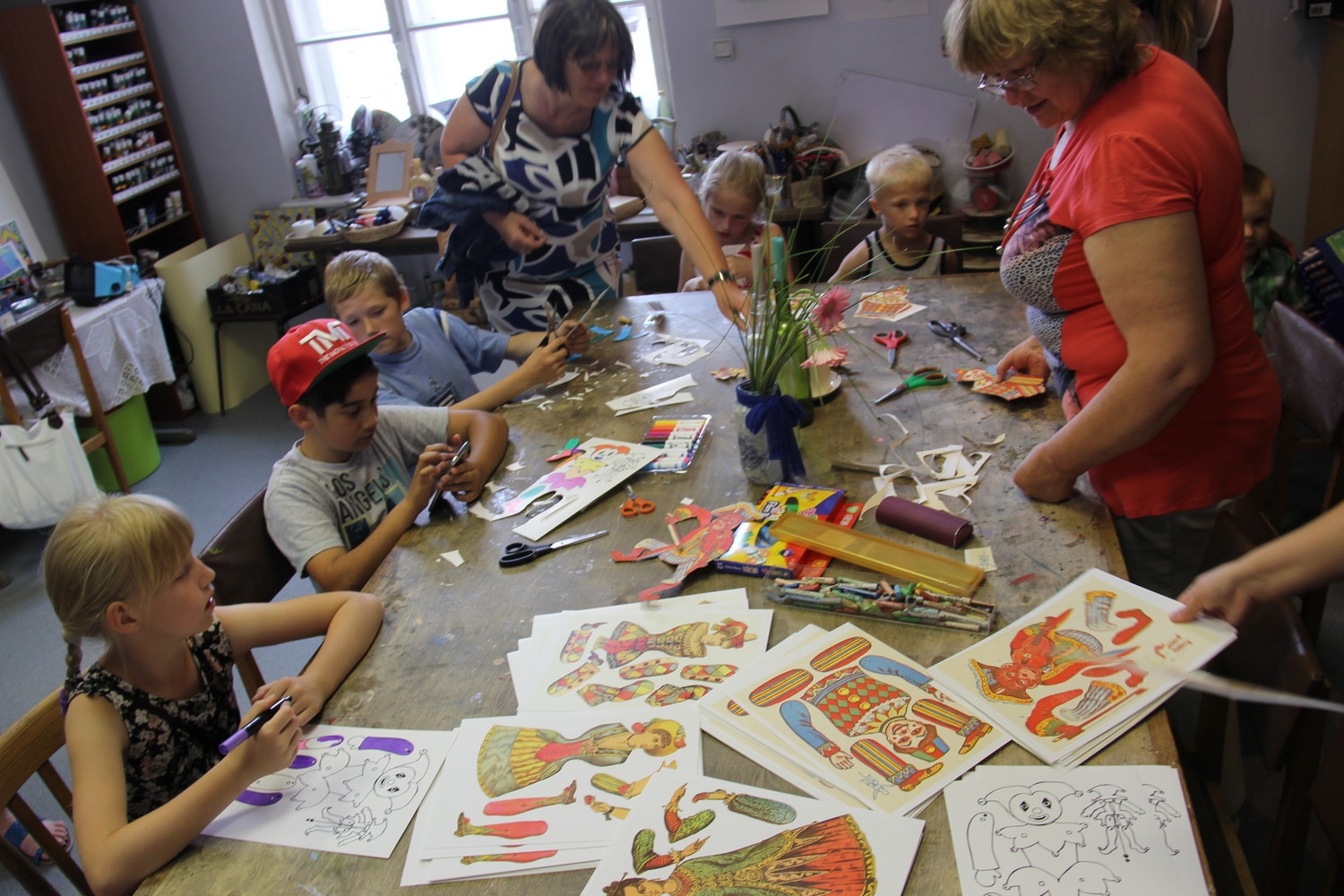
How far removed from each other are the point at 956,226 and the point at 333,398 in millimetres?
2168

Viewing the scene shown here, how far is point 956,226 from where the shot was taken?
304cm

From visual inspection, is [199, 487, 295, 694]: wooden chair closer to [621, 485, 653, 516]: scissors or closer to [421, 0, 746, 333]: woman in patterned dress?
[621, 485, 653, 516]: scissors

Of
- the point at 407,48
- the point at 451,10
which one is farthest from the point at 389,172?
the point at 451,10

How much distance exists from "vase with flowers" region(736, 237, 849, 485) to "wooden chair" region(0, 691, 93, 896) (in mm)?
1054

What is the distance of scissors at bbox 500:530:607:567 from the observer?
4.84 feet

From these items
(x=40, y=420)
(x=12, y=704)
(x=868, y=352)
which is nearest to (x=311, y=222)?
(x=40, y=420)

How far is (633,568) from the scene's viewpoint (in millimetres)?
1429

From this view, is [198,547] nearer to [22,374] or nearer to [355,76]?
[22,374]

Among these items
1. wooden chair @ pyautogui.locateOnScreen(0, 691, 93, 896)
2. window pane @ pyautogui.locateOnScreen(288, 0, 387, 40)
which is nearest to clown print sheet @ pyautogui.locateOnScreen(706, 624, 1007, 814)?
wooden chair @ pyautogui.locateOnScreen(0, 691, 93, 896)

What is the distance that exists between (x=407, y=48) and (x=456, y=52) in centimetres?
25

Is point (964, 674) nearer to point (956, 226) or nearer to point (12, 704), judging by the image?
point (956, 226)

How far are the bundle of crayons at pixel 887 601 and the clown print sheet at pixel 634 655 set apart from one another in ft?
0.18

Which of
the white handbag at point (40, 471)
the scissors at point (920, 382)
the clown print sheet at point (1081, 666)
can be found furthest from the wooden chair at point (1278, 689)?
the white handbag at point (40, 471)

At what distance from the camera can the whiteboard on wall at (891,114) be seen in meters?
4.00
